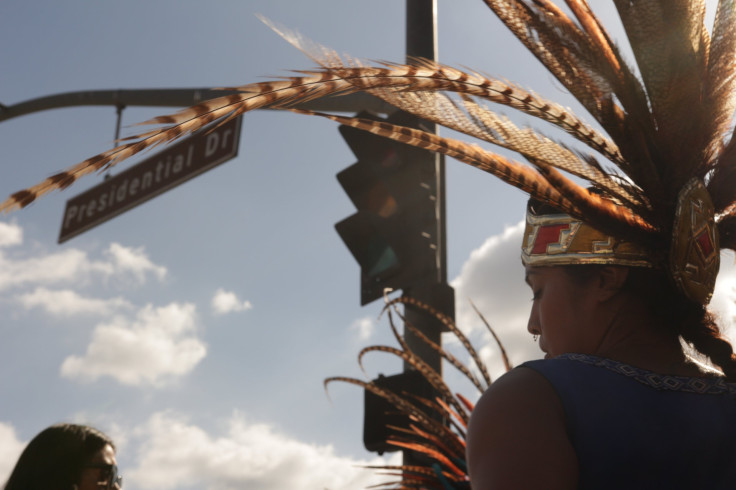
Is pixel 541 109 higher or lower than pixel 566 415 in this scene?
higher

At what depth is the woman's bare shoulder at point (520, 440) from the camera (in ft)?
3.89

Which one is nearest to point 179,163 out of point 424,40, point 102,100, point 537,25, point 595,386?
point 102,100

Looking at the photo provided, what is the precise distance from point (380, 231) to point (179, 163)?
2219mm

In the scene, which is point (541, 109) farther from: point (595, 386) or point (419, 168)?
point (419, 168)

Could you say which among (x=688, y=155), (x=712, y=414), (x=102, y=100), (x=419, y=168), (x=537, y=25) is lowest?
(x=712, y=414)

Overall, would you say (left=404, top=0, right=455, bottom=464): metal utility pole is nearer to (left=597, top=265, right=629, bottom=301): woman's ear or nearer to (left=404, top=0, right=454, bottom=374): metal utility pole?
(left=404, top=0, right=454, bottom=374): metal utility pole

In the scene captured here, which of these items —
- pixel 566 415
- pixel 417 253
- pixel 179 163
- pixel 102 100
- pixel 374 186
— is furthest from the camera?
pixel 102 100

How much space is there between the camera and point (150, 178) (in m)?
6.17

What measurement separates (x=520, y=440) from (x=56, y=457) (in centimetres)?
262

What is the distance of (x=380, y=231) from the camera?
4.47 metres

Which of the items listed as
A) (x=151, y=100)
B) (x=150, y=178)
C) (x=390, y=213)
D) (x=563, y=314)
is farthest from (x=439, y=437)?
(x=151, y=100)

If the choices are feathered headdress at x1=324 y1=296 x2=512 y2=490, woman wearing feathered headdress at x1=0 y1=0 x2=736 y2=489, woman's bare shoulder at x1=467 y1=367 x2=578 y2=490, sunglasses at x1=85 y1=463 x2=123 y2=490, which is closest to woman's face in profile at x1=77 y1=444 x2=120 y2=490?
sunglasses at x1=85 y1=463 x2=123 y2=490

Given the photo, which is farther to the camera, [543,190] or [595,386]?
[543,190]

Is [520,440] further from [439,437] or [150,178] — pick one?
[150,178]
